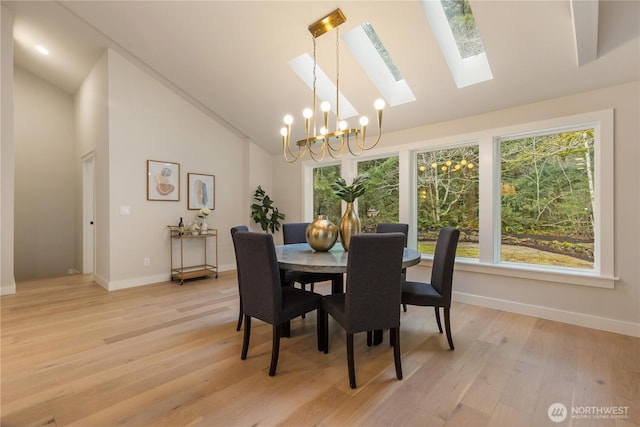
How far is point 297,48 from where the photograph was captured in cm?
324

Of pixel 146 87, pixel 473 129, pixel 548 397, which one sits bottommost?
pixel 548 397

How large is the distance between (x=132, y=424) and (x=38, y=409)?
61 centimetres

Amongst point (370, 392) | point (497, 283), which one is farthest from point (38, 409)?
point (497, 283)

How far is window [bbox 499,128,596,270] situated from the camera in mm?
2840

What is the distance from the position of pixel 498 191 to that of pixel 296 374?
2932 millimetres

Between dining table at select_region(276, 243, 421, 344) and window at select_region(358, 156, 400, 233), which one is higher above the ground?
window at select_region(358, 156, 400, 233)

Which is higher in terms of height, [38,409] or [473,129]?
[473,129]

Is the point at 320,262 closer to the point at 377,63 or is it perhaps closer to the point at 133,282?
the point at 377,63

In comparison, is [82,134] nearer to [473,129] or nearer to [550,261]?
[473,129]

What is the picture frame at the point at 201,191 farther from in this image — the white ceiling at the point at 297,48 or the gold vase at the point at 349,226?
the gold vase at the point at 349,226

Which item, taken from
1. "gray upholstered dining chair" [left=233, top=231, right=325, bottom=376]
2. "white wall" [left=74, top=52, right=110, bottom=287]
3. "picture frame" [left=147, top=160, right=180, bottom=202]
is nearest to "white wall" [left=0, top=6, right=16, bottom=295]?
"white wall" [left=74, top=52, right=110, bottom=287]

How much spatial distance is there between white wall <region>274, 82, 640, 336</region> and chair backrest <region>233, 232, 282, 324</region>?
2.56 meters

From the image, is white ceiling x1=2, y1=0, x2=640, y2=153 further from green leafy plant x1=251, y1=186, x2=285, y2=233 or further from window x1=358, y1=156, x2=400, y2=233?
green leafy plant x1=251, y1=186, x2=285, y2=233

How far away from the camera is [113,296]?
367 cm
